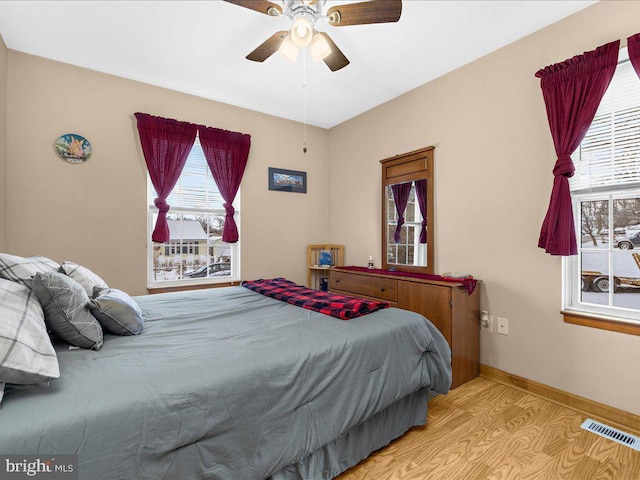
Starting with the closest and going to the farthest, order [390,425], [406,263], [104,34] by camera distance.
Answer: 1. [390,425]
2. [104,34]
3. [406,263]

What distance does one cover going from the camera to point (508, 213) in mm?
2566

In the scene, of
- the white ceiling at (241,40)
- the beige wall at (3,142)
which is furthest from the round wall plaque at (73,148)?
the white ceiling at (241,40)

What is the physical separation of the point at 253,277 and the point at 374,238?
1.59 metres

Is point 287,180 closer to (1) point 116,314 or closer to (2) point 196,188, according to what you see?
(2) point 196,188

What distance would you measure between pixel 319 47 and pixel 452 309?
85.3 inches

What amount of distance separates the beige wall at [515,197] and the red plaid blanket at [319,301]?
3.87ft

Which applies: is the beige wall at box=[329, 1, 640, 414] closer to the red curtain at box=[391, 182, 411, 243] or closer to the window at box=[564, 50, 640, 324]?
the window at box=[564, 50, 640, 324]

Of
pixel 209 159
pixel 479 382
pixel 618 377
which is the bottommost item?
pixel 479 382

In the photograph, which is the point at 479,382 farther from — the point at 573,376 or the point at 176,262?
the point at 176,262

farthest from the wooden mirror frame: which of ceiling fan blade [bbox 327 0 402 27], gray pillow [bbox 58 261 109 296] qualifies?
gray pillow [bbox 58 261 109 296]

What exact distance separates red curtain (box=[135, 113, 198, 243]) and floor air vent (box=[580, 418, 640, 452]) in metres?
3.81

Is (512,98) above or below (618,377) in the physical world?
above

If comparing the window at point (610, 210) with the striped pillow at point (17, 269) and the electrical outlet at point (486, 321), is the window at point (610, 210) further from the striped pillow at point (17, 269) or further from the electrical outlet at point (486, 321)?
the striped pillow at point (17, 269)

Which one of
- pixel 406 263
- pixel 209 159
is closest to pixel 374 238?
pixel 406 263
